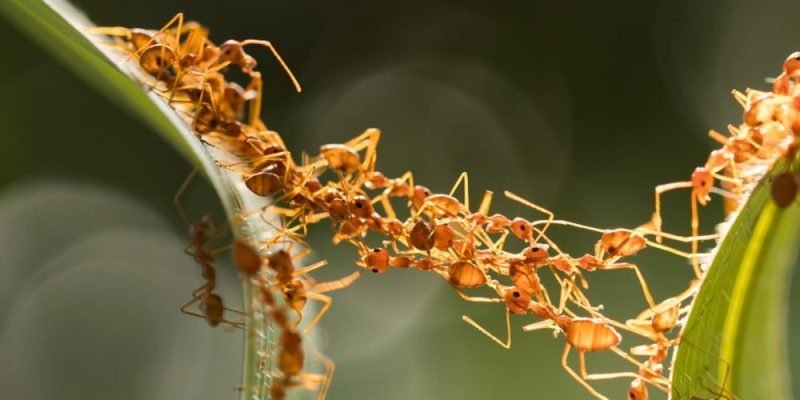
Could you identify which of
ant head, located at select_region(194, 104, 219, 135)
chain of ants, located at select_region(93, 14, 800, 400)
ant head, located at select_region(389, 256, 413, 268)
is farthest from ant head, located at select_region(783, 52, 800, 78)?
ant head, located at select_region(194, 104, 219, 135)

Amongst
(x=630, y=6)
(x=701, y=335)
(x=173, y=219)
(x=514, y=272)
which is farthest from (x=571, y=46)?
(x=701, y=335)

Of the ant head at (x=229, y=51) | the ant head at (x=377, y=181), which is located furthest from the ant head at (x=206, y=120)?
the ant head at (x=377, y=181)

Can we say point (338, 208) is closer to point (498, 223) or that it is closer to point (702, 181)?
point (498, 223)

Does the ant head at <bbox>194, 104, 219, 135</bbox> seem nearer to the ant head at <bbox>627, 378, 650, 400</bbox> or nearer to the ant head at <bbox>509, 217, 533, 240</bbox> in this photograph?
the ant head at <bbox>509, 217, 533, 240</bbox>

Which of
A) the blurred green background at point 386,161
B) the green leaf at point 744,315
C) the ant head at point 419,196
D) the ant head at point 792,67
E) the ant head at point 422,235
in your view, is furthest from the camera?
the blurred green background at point 386,161

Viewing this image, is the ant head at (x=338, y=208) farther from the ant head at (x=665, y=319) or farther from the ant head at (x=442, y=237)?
the ant head at (x=665, y=319)

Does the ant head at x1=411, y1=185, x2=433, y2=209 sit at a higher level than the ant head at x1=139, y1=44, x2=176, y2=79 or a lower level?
lower
